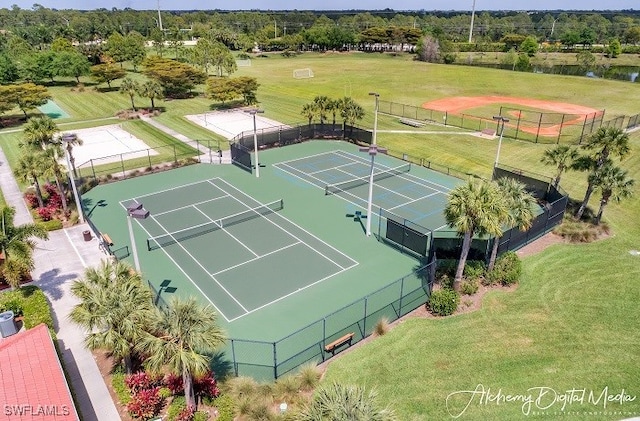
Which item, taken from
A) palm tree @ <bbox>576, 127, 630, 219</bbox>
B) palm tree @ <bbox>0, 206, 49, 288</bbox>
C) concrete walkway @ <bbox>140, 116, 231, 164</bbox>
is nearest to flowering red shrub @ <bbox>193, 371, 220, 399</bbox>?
palm tree @ <bbox>0, 206, 49, 288</bbox>

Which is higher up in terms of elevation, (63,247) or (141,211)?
(141,211)

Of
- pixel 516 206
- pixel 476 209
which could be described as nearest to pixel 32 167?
pixel 476 209

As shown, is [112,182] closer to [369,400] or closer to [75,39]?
[369,400]

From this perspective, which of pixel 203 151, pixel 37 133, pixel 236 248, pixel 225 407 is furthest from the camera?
pixel 203 151

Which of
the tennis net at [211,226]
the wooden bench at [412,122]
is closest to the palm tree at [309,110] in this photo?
the wooden bench at [412,122]

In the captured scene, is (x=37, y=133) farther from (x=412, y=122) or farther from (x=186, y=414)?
(x=412, y=122)

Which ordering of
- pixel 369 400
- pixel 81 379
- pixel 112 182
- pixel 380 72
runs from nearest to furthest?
pixel 369 400, pixel 81 379, pixel 112 182, pixel 380 72

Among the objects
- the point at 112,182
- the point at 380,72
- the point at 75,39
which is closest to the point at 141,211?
the point at 112,182

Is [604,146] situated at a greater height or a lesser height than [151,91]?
greater
